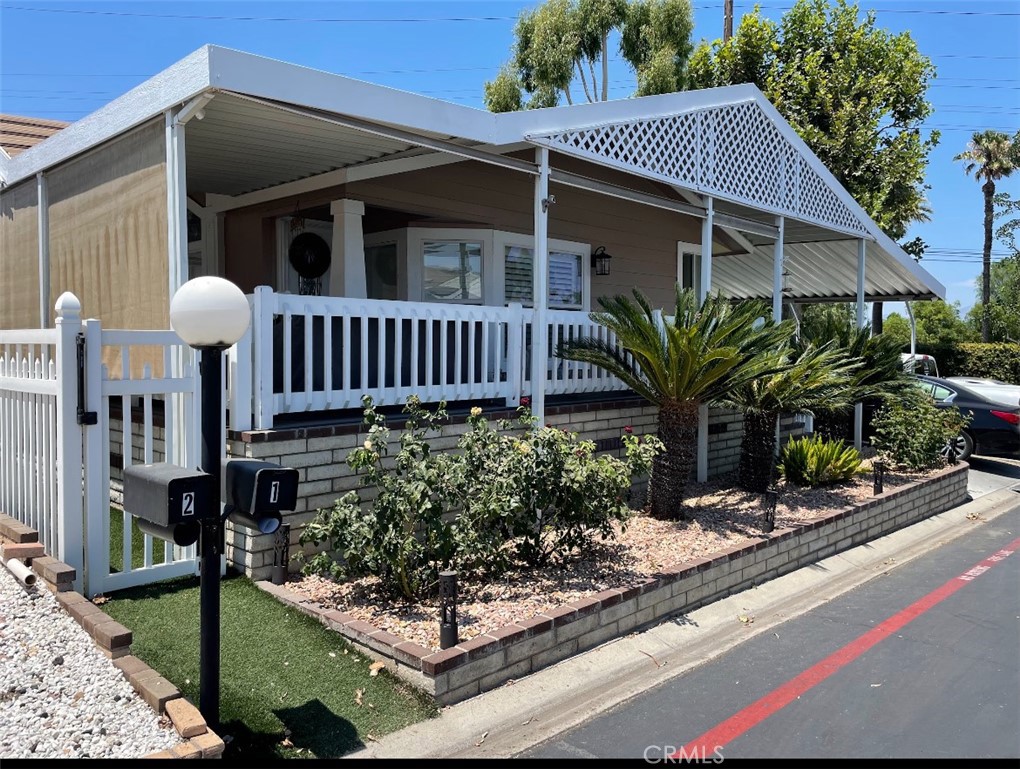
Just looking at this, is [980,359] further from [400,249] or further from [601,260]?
[400,249]

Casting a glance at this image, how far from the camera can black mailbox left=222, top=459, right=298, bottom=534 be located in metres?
3.31

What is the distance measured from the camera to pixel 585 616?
492 centimetres

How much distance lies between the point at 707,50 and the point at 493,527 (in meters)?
19.1

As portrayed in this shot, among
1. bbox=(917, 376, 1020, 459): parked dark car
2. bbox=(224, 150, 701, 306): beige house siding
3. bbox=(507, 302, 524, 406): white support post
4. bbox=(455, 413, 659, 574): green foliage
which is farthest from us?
bbox=(917, 376, 1020, 459): parked dark car

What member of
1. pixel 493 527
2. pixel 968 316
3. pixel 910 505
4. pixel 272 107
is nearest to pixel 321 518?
pixel 493 527

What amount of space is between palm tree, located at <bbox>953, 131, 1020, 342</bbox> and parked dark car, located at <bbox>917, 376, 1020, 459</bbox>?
26.4m

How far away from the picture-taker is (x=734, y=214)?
11.3 m

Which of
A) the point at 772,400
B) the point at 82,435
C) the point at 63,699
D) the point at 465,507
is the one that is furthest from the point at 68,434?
the point at 772,400

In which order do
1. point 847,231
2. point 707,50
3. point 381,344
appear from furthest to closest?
point 707,50
point 847,231
point 381,344

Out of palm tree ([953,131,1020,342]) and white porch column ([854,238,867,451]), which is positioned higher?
palm tree ([953,131,1020,342])

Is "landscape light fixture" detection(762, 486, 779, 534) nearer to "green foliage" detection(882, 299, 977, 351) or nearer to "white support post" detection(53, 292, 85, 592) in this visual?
"white support post" detection(53, 292, 85, 592)

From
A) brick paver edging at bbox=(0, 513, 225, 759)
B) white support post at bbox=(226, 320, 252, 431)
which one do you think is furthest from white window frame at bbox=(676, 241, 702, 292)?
brick paver edging at bbox=(0, 513, 225, 759)

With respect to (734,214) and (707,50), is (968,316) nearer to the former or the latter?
(707,50)

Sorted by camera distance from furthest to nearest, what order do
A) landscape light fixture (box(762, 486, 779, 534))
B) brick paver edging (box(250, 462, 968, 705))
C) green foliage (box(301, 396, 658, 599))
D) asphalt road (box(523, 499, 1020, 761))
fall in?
1. landscape light fixture (box(762, 486, 779, 534))
2. green foliage (box(301, 396, 658, 599))
3. brick paver edging (box(250, 462, 968, 705))
4. asphalt road (box(523, 499, 1020, 761))
